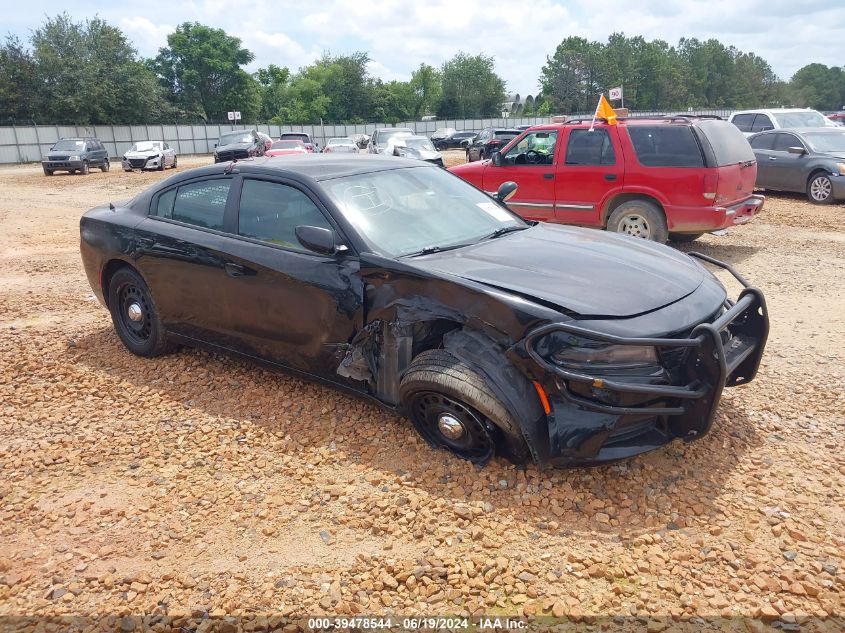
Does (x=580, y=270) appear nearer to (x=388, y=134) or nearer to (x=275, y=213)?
(x=275, y=213)

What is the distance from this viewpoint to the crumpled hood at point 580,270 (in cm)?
327

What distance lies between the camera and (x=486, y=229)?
4.36 metres

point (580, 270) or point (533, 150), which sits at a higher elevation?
point (533, 150)

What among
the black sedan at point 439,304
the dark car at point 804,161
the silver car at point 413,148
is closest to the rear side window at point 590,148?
the black sedan at point 439,304

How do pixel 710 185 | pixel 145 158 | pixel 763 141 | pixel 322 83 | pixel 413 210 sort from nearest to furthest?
pixel 413 210
pixel 710 185
pixel 763 141
pixel 145 158
pixel 322 83

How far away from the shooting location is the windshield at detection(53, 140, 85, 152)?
1104 inches

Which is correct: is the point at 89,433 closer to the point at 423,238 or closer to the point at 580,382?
the point at 423,238

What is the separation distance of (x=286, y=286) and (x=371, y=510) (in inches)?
59.8

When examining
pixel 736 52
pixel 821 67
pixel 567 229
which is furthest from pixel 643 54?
pixel 567 229

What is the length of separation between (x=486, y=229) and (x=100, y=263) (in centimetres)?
318

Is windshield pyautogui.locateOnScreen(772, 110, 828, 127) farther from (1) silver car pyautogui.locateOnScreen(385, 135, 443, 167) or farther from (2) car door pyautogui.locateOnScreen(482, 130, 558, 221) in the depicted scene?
(1) silver car pyautogui.locateOnScreen(385, 135, 443, 167)

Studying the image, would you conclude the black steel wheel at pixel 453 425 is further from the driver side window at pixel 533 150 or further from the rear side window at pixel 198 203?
the driver side window at pixel 533 150

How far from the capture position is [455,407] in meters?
3.47

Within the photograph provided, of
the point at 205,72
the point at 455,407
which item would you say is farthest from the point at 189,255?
the point at 205,72
